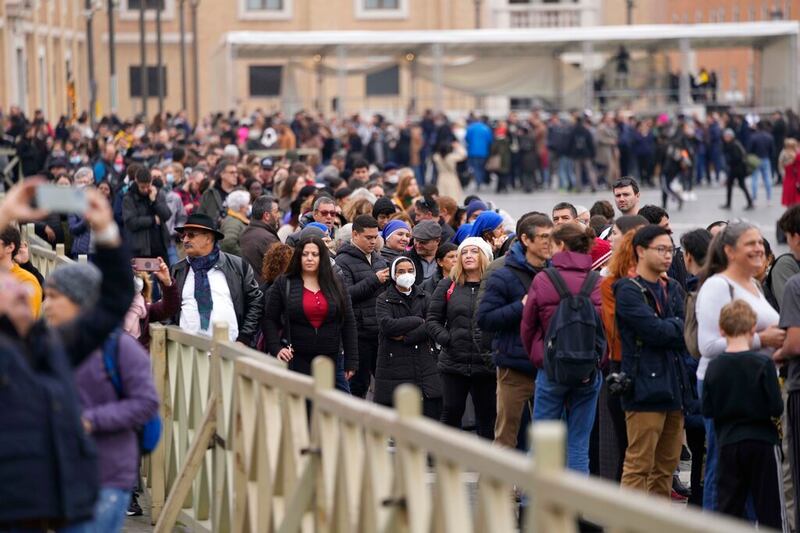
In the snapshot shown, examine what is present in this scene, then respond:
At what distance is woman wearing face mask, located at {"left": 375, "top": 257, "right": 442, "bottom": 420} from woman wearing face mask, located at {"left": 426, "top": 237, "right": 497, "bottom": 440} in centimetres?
39

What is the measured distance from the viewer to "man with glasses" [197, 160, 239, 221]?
58.7 ft

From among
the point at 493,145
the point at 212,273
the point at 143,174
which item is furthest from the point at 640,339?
the point at 493,145

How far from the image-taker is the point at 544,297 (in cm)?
909

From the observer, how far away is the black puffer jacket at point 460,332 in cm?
1059

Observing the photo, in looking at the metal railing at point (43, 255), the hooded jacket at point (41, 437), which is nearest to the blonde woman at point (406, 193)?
the metal railing at point (43, 255)

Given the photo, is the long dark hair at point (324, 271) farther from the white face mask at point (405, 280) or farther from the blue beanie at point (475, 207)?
the blue beanie at point (475, 207)

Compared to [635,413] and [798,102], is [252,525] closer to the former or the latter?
[635,413]

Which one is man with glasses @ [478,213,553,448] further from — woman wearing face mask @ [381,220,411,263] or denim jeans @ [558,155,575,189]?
denim jeans @ [558,155,575,189]

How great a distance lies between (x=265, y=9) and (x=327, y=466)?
2619 inches

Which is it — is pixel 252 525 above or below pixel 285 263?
below

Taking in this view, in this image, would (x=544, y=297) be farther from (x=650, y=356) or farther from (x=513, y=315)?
(x=650, y=356)

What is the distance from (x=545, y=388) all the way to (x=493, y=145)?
31.5m

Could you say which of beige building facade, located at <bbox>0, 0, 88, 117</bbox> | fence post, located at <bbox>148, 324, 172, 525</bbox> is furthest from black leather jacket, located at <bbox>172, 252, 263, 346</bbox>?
beige building facade, located at <bbox>0, 0, 88, 117</bbox>

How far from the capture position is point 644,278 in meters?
8.92
